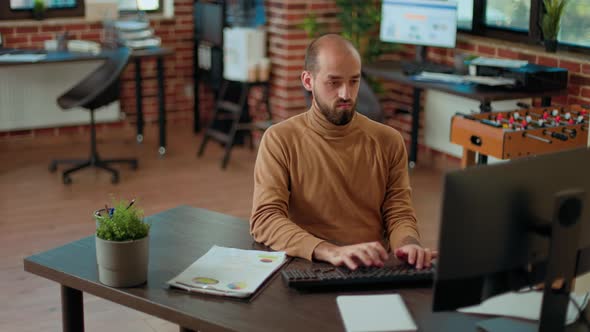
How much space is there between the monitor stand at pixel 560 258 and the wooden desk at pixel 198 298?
112 millimetres

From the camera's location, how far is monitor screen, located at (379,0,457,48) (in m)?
5.74

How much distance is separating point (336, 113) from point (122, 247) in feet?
2.56

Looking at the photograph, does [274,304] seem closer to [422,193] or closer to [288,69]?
[422,193]

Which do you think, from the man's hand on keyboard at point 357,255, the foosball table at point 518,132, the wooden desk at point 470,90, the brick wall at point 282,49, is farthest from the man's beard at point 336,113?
the brick wall at point 282,49

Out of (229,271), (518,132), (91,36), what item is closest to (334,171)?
(229,271)

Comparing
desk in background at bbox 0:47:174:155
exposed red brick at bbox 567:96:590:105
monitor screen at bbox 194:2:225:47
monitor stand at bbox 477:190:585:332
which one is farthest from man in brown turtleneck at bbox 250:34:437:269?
monitor screen at bbox 194:2:225:47

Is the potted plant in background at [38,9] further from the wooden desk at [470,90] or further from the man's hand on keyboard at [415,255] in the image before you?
the man's hand on keyboard at [415,255]

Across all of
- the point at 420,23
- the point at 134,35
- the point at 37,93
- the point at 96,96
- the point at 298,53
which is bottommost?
the point at 37,93

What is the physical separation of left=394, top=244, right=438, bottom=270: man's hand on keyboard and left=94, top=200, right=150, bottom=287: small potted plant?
685 millimetres

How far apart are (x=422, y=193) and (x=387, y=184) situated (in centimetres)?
304

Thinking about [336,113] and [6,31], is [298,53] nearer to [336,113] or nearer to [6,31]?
[6,31]

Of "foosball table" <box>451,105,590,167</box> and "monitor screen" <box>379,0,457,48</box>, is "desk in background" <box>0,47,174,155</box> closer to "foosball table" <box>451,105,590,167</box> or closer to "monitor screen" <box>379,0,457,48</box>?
"monitor screen" <box>379,0,457,48</box>

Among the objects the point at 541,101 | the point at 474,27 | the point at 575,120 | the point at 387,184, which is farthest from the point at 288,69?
the point at 387,184

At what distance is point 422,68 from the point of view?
5.65m
